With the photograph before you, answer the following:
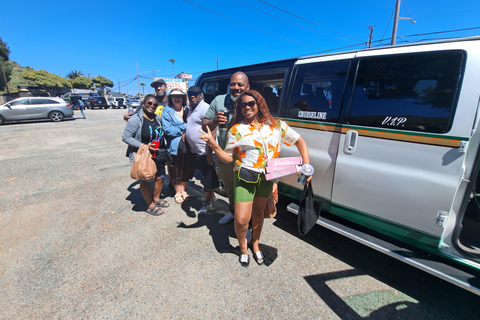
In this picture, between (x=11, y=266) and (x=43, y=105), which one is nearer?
(x=11, y=266)

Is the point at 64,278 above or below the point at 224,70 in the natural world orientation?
below

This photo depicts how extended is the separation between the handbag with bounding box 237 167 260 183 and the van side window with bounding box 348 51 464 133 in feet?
3.86

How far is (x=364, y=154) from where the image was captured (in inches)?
90.5

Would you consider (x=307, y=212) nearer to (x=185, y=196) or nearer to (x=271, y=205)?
(x=271, y=205)

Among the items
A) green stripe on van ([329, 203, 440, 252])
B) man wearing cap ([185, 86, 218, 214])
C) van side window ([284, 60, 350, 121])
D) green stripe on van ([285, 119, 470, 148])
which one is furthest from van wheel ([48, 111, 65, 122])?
green stripe on van ([329, 203, 440, 252])

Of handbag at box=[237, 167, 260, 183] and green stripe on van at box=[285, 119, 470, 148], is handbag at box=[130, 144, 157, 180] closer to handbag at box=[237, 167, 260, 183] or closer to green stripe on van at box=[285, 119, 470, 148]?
handbag at box=[237, 167, 260, 183]

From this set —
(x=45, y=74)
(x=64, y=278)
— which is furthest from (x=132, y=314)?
(x=45, y=74)

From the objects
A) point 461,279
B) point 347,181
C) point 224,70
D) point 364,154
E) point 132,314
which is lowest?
point 132,314

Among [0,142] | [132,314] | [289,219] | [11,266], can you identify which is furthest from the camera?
[0,142]

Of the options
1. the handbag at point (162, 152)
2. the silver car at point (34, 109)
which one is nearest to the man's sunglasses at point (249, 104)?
the handbag at point (162, 152)

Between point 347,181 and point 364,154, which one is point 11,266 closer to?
point 347,181

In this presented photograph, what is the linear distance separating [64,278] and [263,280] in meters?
2.01

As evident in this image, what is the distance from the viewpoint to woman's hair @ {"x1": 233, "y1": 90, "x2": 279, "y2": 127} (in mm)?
2084

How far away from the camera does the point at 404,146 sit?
2.04 m
